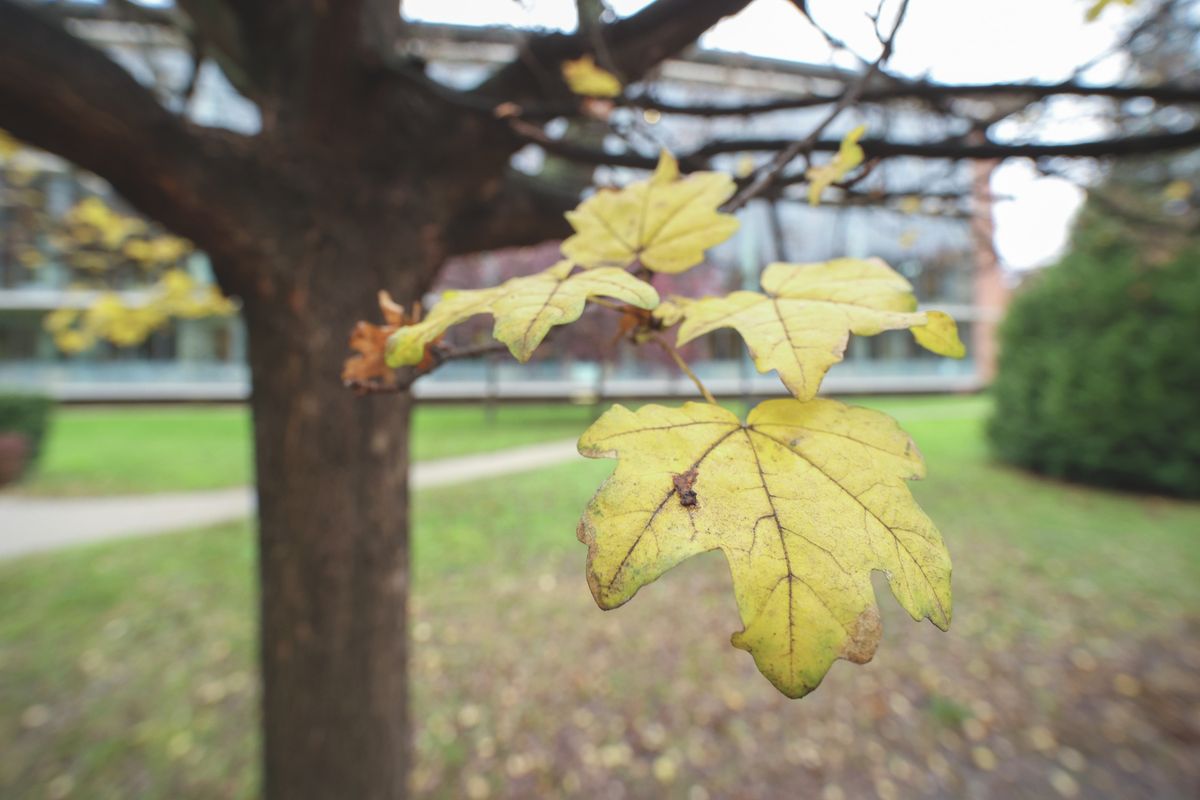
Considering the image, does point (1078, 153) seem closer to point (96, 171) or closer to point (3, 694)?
point (96, 171)

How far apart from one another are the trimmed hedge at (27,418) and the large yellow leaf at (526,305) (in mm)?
14511

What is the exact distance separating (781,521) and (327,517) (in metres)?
1.77

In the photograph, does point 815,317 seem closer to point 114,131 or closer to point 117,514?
point 114,131

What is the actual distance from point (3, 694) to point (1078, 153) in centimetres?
646

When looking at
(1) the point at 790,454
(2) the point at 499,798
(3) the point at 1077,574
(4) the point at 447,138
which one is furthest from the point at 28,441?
(3) the point at 1077,574

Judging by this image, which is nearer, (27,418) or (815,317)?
(815,317)

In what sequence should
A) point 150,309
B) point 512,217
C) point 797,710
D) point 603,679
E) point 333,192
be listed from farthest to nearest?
point 150,309, point 603,679, point 797,710, point 512,217, point 333,192

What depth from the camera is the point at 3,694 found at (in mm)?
3791

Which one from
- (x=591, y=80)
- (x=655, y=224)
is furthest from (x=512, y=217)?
(x=655, y=224)

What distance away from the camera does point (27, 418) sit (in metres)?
10.9

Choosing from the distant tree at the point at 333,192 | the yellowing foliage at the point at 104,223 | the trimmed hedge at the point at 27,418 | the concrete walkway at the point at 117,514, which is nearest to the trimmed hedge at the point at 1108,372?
the distant tree at the point at 333,192

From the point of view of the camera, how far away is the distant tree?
154 cm

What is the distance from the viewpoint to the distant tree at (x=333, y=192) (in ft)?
5.06

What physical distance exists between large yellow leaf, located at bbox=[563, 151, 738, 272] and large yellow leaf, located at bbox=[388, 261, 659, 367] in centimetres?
11
